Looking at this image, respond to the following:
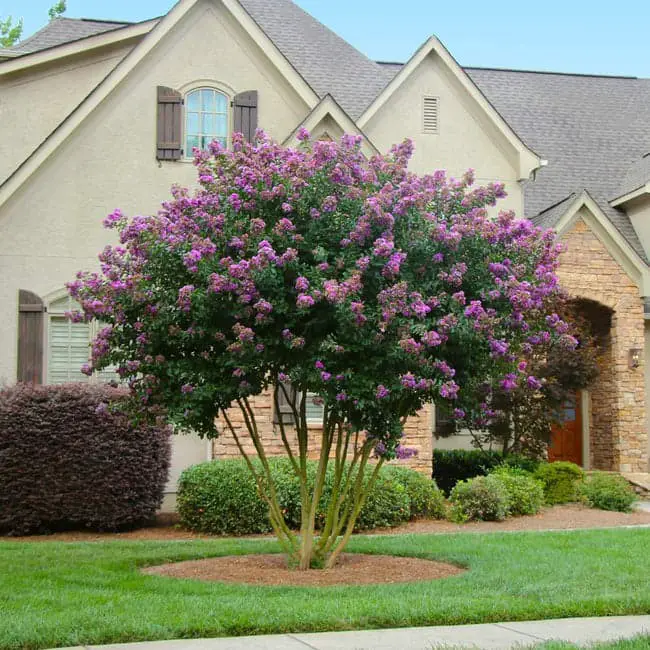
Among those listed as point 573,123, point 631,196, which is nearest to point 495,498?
point 631,196

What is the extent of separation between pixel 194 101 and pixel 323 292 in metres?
8.78

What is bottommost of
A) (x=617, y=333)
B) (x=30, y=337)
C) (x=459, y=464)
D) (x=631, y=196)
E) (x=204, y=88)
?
(x=459, y=464)

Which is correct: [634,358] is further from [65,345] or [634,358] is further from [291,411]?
[65,345]

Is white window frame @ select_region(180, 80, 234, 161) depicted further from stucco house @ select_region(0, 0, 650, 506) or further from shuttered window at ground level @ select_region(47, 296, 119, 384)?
shuttered window at ground level @ select_region(47, 296, 119, 384)

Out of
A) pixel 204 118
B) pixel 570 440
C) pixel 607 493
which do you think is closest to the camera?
pixel 607 493

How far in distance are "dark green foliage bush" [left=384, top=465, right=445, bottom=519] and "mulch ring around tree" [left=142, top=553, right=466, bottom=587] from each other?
3720 mm

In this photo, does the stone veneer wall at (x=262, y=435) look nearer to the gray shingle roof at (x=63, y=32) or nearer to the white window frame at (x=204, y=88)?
the white window frame at (x=204, y=88)

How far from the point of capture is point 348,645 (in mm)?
6133

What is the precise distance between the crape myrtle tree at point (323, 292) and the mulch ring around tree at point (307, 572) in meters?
0.38

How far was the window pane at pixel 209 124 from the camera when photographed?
52.6ft

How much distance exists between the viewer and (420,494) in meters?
14.2

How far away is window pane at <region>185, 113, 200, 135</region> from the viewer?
628 inches

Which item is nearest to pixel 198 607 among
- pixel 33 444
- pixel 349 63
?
pixel 33 444

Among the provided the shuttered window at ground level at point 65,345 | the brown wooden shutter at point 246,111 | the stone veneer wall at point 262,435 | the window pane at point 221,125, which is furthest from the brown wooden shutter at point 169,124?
the stone veneer wall at point 262,435
